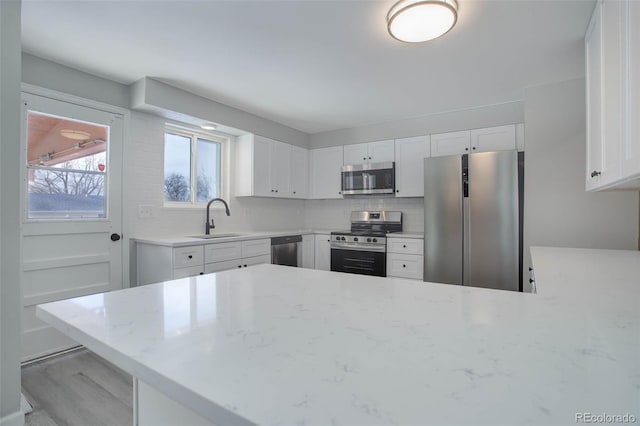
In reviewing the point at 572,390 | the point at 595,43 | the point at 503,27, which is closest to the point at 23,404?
the point at 572,390

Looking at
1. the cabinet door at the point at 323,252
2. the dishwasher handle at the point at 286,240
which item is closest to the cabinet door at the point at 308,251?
the cabinet door at the point at 323,252

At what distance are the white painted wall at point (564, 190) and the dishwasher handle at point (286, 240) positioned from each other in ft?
8.43

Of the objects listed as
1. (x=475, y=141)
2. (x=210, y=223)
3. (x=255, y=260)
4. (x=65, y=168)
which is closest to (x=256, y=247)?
(x=255, y=260)

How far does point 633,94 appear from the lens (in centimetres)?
112

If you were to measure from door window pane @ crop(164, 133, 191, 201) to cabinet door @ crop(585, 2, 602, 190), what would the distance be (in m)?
3.59

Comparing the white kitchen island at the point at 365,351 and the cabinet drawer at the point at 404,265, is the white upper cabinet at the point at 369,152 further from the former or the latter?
the white kitchen island at the point at 365,351

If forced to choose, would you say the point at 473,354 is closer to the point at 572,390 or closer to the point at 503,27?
the point at 572,390

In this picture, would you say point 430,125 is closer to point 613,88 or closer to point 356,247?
point 356,247

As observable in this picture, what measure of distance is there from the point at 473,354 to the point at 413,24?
1912 millimetres

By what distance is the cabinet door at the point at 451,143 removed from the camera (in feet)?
12.3

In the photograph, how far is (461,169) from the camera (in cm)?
334

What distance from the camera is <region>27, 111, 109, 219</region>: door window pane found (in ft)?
8.15

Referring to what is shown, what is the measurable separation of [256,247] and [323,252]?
1.15 meters

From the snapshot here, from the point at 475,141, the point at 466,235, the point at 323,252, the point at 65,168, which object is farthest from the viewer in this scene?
the point at 323,252
